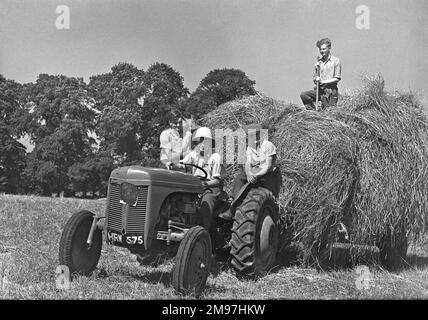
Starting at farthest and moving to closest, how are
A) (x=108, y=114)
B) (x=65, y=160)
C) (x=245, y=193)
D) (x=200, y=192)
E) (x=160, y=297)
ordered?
(x=65, y=160)
(x=108, y=114)
(x=245, y=193)
(x=200, y=192)
(x=160, y=297)

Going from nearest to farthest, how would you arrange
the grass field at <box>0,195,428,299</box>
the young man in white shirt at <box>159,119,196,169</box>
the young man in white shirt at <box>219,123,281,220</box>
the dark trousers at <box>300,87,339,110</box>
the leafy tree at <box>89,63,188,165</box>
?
the grass field at <box>0,195,428,299</box> → the young man in white shirt at <box>219,123,281,220</box> → the young man in white shirt at <box>159,119,196,169</box> → the dark trousers at <box>300,87,339,110</box> → the leafy tree at <box>89,63,188,165</box>

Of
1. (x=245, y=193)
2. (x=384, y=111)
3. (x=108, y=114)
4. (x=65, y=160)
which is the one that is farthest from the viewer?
(x=65, y=160)

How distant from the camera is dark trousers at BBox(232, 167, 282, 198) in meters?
6.68

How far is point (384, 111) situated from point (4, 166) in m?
33.4

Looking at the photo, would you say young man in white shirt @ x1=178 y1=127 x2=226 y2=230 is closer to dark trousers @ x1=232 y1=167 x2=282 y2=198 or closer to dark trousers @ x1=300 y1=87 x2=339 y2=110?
dark trousers @ x1=232 y1=167 x2=282 y2=198

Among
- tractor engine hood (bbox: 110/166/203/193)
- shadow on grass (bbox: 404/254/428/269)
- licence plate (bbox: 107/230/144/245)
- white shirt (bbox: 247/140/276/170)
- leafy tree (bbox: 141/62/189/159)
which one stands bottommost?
shadow on grass (bbox: 404/254/428/269)

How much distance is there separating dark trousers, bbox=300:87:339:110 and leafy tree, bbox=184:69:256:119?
21.4 metres

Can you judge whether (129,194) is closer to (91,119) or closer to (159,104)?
(159,104)

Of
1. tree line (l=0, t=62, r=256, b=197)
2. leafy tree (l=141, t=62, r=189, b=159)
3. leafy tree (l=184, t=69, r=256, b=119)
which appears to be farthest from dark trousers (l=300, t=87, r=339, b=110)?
leafy tree (l=141, t=62, r=189, b=159)

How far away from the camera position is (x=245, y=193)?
21.3 feet

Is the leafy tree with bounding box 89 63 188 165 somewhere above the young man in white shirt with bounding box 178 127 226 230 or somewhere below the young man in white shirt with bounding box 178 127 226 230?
above

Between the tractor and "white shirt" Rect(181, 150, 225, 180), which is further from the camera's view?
"white shirt" Rect(181, 150, 225, 180)
